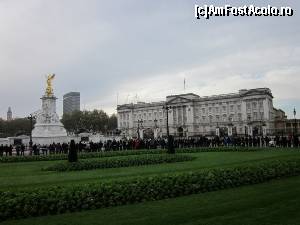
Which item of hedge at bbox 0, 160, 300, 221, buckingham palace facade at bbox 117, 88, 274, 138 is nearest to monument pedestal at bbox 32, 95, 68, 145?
hedge at bbox 0, 160, 300, 221

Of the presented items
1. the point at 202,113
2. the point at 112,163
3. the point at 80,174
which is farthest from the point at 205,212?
the point at 202,113

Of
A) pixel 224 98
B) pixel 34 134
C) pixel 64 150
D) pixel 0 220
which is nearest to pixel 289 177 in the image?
pixel 0 220

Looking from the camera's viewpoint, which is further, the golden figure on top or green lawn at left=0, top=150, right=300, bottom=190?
the golden figure on top

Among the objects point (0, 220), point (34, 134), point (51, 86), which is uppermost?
point (51, 86)

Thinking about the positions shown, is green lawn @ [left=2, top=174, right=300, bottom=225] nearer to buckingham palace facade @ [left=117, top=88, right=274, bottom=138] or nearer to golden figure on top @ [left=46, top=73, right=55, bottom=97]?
golden figure on top @ [left=46, top=73, right=55, bottom=97]

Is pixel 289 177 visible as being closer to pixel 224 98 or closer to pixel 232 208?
pixel 232 208

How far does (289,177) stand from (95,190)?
→ 30.5 feet

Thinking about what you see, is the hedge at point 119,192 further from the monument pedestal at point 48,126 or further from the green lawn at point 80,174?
the monument pedestal at point 48,126

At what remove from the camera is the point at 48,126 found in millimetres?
64938

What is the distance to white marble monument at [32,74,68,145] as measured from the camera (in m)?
64.2

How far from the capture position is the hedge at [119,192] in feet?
37.1

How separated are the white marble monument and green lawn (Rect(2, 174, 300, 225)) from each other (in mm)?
53701

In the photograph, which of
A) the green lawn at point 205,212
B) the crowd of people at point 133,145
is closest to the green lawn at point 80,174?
the green lawn at point 205,212

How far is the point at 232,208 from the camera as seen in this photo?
36.9ft
